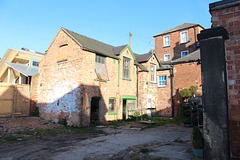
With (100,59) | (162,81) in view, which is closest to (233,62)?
(100,59)

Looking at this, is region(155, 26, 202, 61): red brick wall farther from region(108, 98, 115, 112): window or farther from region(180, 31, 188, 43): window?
region(108, 98, 115, 112): window

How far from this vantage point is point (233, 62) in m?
4.13

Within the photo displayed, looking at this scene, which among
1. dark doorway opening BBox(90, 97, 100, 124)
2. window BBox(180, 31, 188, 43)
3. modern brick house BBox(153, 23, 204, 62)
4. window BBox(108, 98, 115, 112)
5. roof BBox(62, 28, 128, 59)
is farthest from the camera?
window BBox(180, 31, 188, 43)

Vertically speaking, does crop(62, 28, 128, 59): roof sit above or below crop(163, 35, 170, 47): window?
below

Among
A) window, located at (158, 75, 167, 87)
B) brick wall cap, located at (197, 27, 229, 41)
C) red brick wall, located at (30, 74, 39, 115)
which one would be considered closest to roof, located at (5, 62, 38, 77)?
red brick wall, located at (30, 74, 39, 115)

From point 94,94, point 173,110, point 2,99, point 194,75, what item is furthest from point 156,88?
point 2,99

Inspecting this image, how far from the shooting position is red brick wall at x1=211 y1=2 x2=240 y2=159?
3.91 metres

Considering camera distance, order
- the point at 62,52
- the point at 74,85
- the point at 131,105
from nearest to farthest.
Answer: the point at 74,85 < the point at 62,52 < the point at 131,105

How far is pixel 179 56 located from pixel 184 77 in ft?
35.6

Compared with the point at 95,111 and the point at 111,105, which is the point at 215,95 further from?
the point at 95,111

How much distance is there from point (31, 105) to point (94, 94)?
6.51 meters

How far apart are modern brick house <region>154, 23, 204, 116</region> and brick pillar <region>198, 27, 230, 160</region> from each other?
941 centimetres

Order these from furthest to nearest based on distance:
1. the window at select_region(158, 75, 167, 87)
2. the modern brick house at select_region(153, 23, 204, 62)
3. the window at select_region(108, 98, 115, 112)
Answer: the modern brick house at select_region(153, 23, 204, 62) < the window at select_region(158, 75, 167, 87) < the window at select_region(108, 98, 115, 112)

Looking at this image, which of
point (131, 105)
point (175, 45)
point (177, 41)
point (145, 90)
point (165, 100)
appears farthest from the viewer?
point (175, 45)
